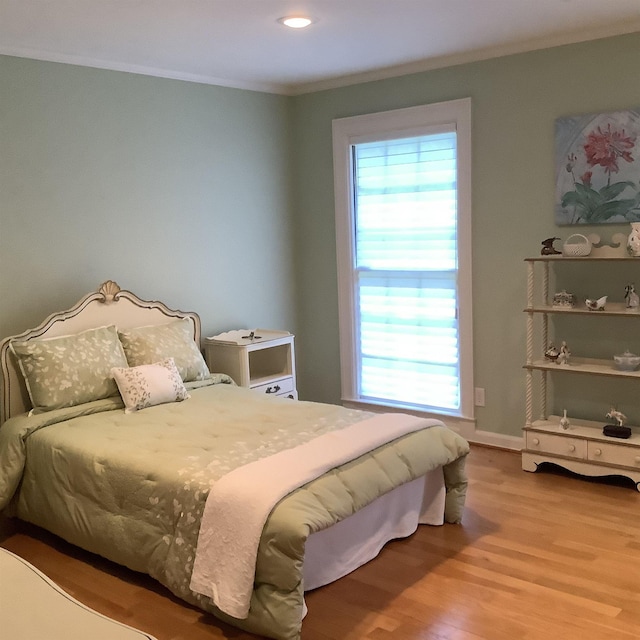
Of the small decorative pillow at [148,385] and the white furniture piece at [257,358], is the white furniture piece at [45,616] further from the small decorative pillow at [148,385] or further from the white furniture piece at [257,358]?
the white furniture piece at [257,358]

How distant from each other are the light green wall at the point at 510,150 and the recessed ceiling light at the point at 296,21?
4.10ft

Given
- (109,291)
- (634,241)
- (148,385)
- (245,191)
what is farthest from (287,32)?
(634,241)

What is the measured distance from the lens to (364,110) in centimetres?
468

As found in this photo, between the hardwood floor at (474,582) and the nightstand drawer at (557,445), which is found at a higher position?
the nightstand drawer at (557,445)

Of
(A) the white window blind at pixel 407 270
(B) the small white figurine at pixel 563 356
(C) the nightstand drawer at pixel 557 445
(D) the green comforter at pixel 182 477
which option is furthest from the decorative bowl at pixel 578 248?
(D) the green comforter at pixel 182 477

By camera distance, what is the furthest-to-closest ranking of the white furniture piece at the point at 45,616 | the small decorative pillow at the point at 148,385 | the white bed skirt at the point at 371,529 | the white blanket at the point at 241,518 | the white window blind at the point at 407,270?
the white window blind at the point at 407,270, the small decorative pillow at the point at 148,385, the white bed skirt at the point at 371,529, the white blanket at the point at 241,518, the white furniture piece at the point at 45,616

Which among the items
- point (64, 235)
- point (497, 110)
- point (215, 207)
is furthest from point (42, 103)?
point (497, 110)

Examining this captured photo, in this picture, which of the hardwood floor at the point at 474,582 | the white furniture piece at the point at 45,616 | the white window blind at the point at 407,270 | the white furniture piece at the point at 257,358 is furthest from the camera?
the white window blind at the point at 407,270

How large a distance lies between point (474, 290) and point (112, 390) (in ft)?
7.20

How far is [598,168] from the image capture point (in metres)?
3.79

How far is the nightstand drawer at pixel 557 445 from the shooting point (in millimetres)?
3771

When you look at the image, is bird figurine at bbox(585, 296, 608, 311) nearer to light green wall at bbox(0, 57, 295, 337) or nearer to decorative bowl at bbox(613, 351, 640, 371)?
decorative bowl at bbox(613, 351, 640, 371)

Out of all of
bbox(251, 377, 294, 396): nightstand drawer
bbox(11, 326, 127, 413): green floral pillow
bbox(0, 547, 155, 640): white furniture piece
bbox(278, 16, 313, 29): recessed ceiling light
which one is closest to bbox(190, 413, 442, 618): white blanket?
bbox(0, 547, 155, 640): white furniture piece

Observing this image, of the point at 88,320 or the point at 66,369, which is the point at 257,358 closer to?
the point at 88,320
